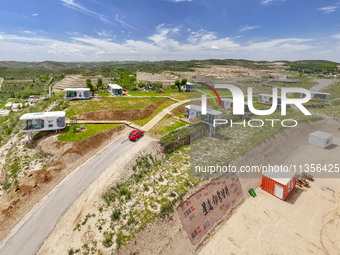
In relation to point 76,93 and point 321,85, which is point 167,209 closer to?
point 76,93

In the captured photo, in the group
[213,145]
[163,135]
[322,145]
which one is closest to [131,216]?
[163,135]

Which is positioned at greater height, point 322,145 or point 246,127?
point 246,127

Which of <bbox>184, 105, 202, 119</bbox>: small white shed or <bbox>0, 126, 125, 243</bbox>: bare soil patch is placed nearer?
<bbox>0, 126, 125, 243</bbox>: bare soil patch

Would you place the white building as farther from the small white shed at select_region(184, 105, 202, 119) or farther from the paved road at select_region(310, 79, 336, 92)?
the paved road at select_region(310, 79, 336, 92)

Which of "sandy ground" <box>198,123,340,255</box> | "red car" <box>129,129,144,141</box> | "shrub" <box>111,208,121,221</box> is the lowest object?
"sandy ground" <box>198,123,340,255</box>

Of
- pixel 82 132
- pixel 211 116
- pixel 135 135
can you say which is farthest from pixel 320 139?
pixel 82 132

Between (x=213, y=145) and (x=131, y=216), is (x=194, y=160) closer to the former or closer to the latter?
(x=213, y=145)

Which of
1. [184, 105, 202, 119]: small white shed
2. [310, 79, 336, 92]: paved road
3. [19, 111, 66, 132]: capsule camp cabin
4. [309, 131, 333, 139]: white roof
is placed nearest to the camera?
[19, 111, 66, 132]: capsule camp cabin

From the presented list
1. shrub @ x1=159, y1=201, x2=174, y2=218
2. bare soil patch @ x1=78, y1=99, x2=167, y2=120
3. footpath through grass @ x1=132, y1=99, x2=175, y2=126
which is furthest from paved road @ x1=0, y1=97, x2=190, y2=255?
bare soil patch @ x1=78, y1=99, x2=167, y2=120
